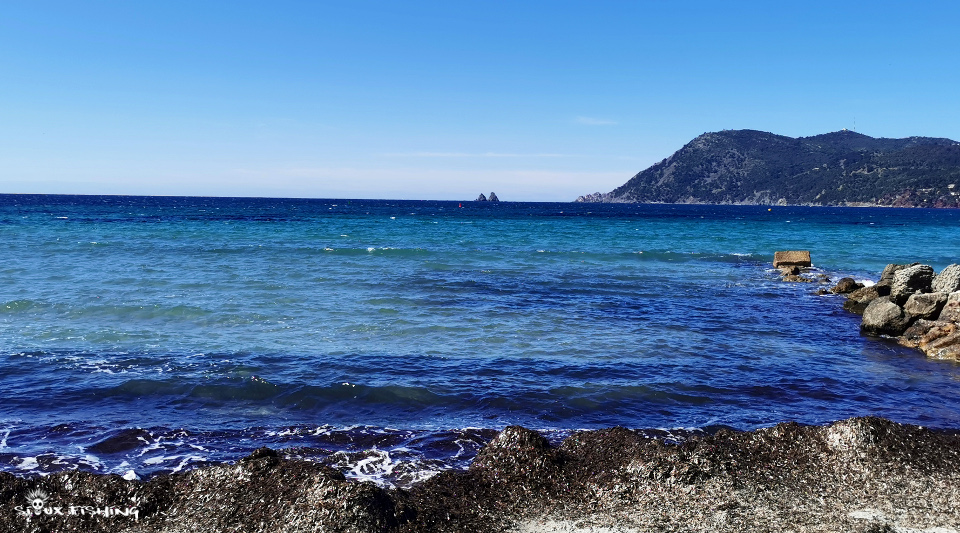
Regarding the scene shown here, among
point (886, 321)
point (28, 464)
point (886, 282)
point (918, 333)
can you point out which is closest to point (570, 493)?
point (28, 464)

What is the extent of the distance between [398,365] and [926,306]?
1322 cm

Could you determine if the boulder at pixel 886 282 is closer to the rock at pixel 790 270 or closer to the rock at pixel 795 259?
the rock at pixel 790 270

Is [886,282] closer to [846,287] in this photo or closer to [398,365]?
[846,287]

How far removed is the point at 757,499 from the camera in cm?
646

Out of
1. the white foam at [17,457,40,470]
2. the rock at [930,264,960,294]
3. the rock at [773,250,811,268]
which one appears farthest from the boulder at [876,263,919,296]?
the white foam at [17,457,40,470]

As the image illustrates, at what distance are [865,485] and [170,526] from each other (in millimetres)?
6805

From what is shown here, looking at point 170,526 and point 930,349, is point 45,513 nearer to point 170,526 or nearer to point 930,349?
point 170,526

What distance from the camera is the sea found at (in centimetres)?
902

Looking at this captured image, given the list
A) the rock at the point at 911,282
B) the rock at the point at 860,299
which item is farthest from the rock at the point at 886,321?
the rock at the point at 860,299

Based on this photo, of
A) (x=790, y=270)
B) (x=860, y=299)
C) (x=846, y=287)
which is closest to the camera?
(x=860, y=299)

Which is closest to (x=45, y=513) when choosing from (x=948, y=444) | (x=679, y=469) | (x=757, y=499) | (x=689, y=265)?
(x=679, y=469)

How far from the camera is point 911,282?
19609mm

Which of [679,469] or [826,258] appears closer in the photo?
[679,469]

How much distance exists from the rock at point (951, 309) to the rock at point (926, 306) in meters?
0.19
